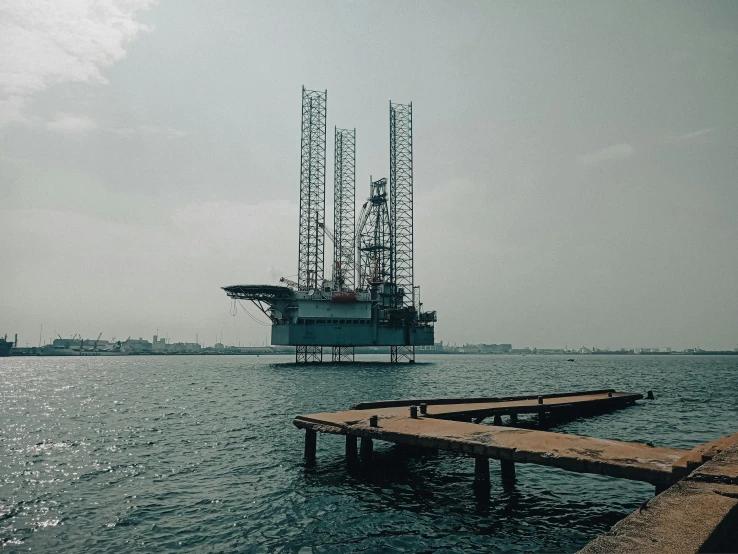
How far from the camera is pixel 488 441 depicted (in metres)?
15.0

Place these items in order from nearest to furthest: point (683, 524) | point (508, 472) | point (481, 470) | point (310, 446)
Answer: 1. point (683, 524)
2. point (481, 470)
3. point (508, 472)
4. point (310, 446)

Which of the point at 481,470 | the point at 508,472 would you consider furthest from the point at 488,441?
the point at 508,472

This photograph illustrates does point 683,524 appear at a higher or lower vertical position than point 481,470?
higher

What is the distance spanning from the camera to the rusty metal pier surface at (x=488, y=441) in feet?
39.8

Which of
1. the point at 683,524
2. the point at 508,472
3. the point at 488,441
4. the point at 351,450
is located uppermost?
the point at 683,524

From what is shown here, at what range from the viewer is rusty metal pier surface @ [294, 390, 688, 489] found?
39.8ft

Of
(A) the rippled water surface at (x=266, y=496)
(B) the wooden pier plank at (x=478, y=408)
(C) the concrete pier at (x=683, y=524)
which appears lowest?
(A) the rippled water surface at (x=266, y=496)

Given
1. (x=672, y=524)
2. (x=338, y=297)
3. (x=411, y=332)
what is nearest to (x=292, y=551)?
(x=672, y=524)

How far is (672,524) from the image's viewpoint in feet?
21.5

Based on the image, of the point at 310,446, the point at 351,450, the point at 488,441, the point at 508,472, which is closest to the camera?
the point at 488,441

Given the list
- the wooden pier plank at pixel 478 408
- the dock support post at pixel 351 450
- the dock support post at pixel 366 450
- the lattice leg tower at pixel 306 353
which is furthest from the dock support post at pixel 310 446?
the lattice leg tower at pixel 306 353

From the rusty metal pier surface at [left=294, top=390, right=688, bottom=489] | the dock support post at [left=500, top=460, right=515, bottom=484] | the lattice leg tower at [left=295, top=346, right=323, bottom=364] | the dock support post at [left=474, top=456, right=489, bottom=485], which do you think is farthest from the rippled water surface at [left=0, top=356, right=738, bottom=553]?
the lattice leg tower at [left=295, top=346, right=323, bottom=364]

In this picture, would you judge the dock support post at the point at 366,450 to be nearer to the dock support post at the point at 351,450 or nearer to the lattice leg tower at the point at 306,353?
the dock support post at the point at 351,450

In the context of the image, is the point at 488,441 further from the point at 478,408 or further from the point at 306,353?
the point at 306,353
